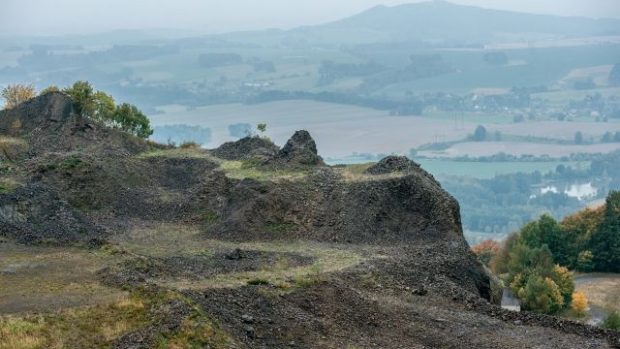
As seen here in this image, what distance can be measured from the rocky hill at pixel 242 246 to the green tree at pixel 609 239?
36987 millimetres

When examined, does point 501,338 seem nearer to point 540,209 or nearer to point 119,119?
point 119,119

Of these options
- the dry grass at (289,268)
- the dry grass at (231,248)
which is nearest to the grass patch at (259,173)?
the dry grass at (231,248)

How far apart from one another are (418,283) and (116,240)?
16.3 meters

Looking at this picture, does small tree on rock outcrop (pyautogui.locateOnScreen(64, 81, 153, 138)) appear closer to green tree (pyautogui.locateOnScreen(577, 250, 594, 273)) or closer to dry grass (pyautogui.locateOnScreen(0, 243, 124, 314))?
dry grass (pyautogui.locateOnScreen(0, 243, 124, 314))

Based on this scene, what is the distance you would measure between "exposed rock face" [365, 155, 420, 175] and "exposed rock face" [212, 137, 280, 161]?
387 inches

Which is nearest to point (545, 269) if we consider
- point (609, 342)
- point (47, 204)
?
point (609, 342)

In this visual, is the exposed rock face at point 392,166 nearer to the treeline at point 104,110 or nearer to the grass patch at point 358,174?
the grass patch at point 358,174

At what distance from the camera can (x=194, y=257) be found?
1452 inches

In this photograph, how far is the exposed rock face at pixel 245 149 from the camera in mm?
56075

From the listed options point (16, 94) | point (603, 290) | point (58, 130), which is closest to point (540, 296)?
point (603, 290)

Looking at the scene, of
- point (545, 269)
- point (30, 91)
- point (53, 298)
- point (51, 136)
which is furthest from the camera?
point (30, 91)

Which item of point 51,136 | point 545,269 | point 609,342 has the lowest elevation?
point 545,269

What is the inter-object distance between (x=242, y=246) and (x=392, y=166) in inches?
489

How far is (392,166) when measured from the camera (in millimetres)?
47812
